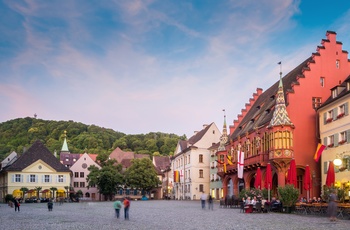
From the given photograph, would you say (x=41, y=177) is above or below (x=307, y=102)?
below

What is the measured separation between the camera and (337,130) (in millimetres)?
44562

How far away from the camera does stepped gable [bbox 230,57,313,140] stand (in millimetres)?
52662

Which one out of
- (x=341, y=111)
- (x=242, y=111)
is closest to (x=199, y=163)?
(x=242, y=111)

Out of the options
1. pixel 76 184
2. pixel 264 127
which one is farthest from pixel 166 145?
pixel 264 127

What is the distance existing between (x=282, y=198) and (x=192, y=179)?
178 ft

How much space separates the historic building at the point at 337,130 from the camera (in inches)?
1663

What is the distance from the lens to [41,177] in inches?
3600

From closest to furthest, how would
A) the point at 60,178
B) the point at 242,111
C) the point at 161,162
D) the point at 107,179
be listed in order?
the point at 242,111
the point at 60,178
the point at 107,179
the point at 161,162

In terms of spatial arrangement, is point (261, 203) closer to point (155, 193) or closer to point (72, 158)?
point (155, 193)

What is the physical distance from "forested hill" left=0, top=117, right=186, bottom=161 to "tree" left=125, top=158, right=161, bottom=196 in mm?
36045

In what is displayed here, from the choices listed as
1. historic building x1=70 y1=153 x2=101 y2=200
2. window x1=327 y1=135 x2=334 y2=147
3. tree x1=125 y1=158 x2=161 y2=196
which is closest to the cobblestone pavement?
window x1=327 y1=135 x2=334 y2=147

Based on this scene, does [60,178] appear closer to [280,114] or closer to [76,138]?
[280,114]

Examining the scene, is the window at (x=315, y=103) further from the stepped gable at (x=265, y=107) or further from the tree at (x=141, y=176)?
the tree at (x=141, y=176)

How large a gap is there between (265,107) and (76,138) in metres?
110
